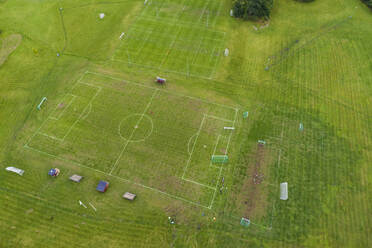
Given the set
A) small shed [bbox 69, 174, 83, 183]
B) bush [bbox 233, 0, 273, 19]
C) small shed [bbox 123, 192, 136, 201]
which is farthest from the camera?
bush [bbox 233, 0, 273, 19]

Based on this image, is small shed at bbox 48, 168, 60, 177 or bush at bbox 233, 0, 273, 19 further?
bush at bbox 233, 0, 273, 19

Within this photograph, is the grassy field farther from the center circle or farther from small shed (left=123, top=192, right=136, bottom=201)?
small shed (left=123, top=192, right=136, bottom=201)

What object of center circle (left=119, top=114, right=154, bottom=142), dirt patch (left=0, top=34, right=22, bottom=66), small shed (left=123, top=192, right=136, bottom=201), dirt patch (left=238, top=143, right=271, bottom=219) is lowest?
small shed (left=123, top=192, right=136, bottom=201)

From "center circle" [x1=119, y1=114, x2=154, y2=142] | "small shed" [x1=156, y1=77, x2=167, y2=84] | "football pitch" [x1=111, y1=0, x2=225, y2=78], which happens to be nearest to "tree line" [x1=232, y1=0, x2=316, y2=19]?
"football pitch" [x1=111, y1=0, x2=225, y2=78]

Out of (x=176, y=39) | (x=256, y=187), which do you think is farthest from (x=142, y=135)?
(x=176, y=39)

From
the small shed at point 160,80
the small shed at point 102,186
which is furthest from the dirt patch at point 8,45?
the small shed at point 102,186

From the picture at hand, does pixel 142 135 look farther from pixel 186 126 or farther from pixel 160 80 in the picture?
pixel 160 80

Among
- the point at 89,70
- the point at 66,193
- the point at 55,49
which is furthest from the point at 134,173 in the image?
the point at 55,49
